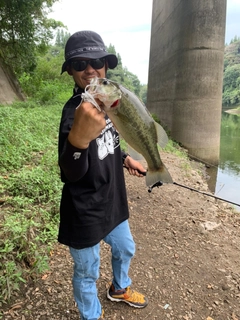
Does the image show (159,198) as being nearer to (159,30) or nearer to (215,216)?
(215,216)

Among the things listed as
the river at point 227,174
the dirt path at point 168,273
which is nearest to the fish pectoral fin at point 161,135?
the dirt path at point 168,273

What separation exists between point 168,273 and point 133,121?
2.09 meters

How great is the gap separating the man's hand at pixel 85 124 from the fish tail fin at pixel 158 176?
2.85ft

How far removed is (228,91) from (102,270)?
230 ft

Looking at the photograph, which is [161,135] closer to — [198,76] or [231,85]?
[198,76]

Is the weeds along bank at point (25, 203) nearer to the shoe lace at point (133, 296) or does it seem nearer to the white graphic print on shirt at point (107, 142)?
the shoe lace at point (133, 296)

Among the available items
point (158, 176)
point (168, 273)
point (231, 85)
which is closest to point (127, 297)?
point (168, 273)

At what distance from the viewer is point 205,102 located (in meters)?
11.2

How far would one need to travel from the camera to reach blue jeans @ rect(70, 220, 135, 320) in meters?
1.75

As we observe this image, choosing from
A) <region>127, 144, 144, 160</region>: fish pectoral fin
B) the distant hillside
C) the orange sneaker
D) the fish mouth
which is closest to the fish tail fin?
<region>127, 144, 144, 160</region>: fish pectoral fin

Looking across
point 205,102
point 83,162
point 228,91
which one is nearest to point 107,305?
point 83,162

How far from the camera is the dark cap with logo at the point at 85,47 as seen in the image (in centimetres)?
166

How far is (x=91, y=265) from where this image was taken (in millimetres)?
1781

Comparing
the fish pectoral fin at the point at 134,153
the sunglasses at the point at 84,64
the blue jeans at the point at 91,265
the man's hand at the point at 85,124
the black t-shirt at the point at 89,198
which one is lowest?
the blue jeans at the point at 91,265
